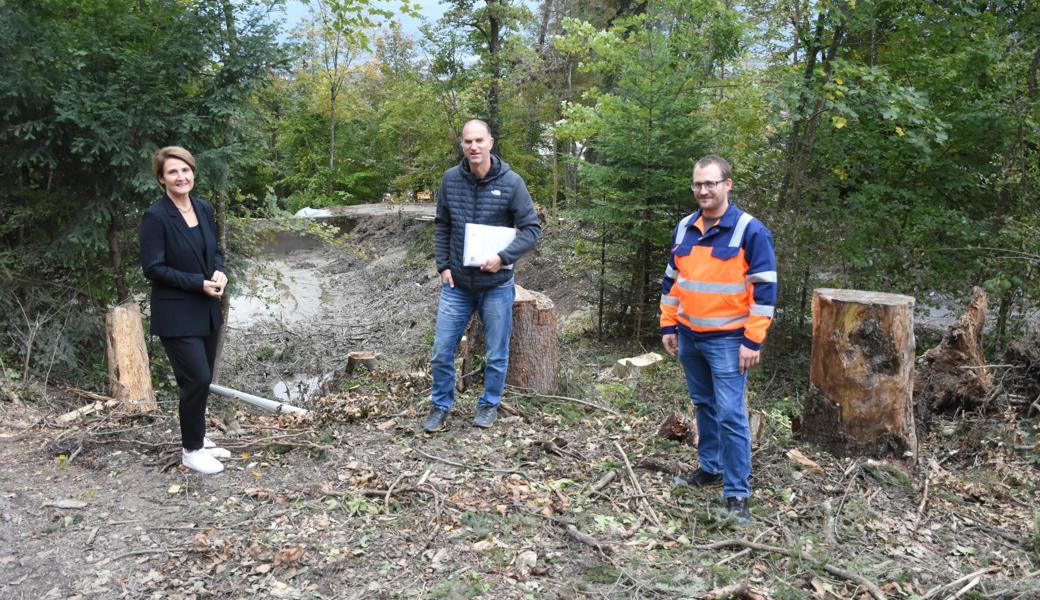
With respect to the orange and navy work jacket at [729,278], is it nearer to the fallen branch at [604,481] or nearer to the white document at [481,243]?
the fallen branch at [604,481]

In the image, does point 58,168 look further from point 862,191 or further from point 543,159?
point 543,159

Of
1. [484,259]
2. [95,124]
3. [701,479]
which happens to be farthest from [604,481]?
[95,124]

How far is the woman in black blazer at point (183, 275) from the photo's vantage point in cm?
383

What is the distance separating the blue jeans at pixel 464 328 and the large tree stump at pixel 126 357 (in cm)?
260

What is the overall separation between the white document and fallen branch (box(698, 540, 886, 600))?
221 centimetres

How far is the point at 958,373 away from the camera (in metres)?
5.52

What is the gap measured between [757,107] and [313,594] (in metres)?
7.45

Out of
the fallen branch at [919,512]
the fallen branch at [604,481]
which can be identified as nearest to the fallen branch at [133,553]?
the fallen branch at [604,481]

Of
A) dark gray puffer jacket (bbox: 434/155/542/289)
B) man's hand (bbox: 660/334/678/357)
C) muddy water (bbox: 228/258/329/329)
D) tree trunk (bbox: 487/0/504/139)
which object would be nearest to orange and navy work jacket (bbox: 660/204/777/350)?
man's hand (bbox: 660/334/678/357)

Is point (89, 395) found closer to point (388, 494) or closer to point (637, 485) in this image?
point (388, 494)

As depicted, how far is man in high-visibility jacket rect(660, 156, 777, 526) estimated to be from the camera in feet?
11.6

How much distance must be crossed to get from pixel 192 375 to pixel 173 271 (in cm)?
61

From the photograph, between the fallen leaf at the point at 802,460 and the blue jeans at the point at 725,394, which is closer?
the blue jeans at the point at 725,394

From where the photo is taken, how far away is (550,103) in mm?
18391
